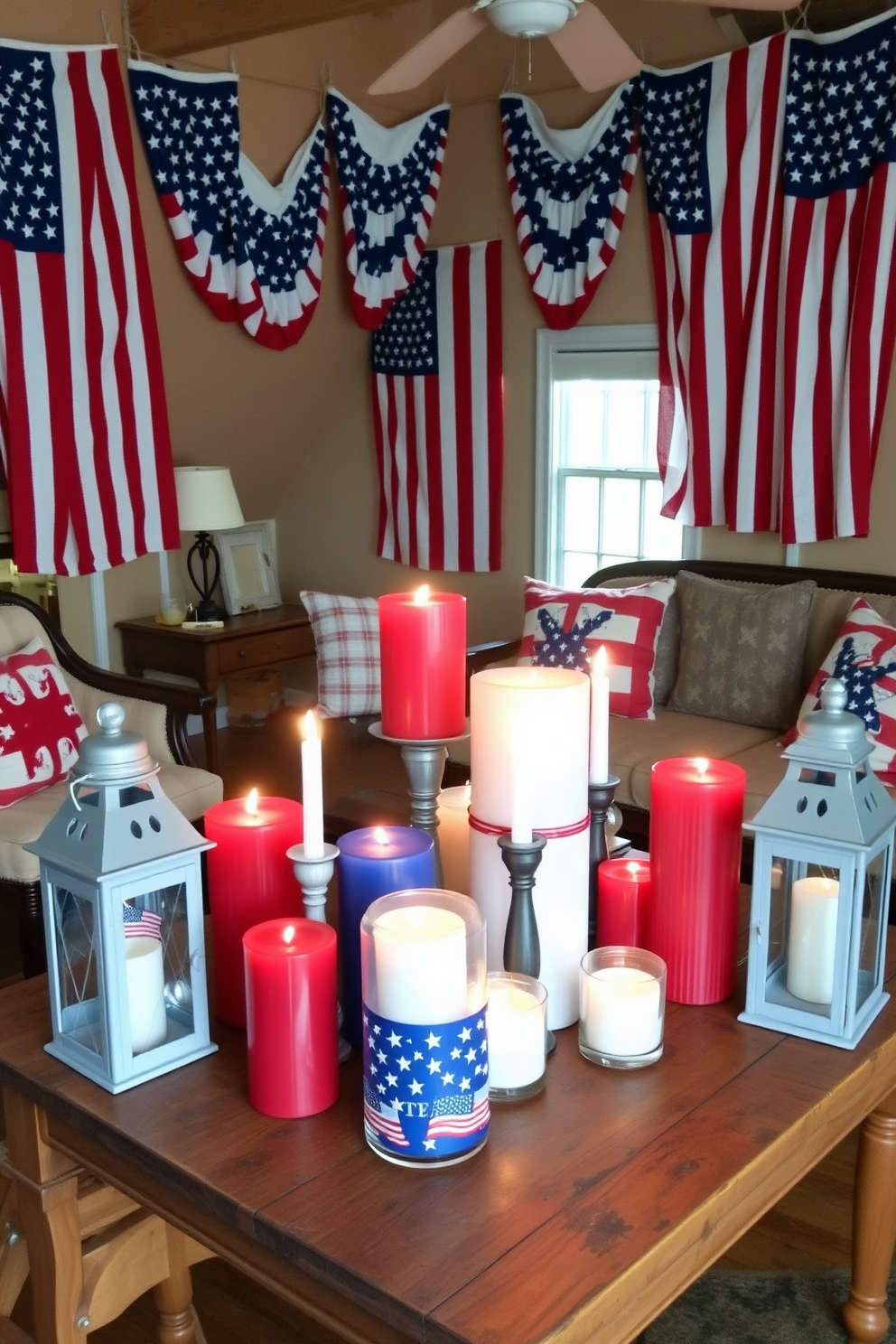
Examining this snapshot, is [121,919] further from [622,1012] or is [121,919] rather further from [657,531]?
[657,531]

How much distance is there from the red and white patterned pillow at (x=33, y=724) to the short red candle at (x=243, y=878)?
183 centimetres

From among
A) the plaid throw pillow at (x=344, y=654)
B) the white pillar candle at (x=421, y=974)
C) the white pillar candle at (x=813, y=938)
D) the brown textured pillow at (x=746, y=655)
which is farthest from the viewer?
the plaid throw pillow at (x=344, y=654)

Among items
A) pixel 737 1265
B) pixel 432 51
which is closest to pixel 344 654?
pixel 432 51

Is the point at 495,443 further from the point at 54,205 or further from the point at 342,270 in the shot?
the point at 54,205

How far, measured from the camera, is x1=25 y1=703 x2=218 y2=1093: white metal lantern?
1.33 m

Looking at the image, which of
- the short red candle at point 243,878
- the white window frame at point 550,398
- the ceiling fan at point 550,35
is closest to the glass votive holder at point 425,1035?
the short red candle at point 243,878

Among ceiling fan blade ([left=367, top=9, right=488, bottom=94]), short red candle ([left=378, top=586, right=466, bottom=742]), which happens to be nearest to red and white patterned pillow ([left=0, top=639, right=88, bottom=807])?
ceiling fan blade ([left=367, top=9, right=488, bottom=94])

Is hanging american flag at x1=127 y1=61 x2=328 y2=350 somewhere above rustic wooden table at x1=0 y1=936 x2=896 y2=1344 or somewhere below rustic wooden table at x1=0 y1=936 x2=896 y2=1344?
above

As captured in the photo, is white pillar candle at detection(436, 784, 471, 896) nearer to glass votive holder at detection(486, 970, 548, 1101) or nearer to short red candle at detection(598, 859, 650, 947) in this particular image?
short red candle at detection(598, 859, 650, 947)

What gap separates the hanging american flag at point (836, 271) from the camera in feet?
11.6

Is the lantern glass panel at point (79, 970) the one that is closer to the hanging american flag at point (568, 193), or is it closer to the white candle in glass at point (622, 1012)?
the white candle in glass at point (622, 1012)

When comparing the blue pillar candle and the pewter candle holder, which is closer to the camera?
the blue pillar candle

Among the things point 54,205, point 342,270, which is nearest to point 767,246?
point 342,270

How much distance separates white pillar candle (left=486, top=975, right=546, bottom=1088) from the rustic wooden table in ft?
0.11
